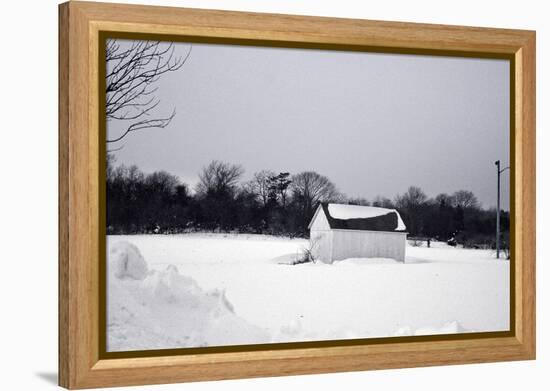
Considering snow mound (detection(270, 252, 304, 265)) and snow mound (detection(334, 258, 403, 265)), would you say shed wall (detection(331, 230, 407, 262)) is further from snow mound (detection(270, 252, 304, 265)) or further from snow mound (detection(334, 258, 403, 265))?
snow mound (detection(270, 252, 304, 265))

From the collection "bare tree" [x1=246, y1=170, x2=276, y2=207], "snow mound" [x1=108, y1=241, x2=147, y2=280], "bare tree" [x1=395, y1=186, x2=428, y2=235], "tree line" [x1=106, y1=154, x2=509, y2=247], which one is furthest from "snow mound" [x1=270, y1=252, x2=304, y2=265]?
"snow mound" [x1=108, y1=241, x2=147, y2=280]

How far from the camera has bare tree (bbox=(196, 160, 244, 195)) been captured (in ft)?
21.3

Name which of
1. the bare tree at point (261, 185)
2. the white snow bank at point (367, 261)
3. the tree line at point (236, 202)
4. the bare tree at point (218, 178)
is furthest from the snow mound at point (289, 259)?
the bare tree at point (218, 178)

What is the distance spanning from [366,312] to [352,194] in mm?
719

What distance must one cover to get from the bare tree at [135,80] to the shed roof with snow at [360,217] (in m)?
1.15

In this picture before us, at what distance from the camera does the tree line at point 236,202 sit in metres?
6.32

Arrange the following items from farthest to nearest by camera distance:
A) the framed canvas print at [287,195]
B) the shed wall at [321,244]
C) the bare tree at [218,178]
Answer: the shed wall at [321,244] < the bare tree at [218,178] < the framed canvas print at [287,195]

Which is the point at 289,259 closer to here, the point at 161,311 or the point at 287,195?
the point at 287,195

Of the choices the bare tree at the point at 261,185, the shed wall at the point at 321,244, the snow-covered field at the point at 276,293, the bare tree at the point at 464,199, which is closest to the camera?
the snow-covered field at the point at 276,293

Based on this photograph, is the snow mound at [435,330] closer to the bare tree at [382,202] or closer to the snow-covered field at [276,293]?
the snow-covered field at [276,293]

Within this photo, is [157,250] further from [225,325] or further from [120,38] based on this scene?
[120,38]

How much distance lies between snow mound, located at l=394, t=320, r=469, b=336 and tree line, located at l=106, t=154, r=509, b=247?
56 centimetres

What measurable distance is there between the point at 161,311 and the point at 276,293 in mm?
714

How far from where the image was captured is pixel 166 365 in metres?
6.34
